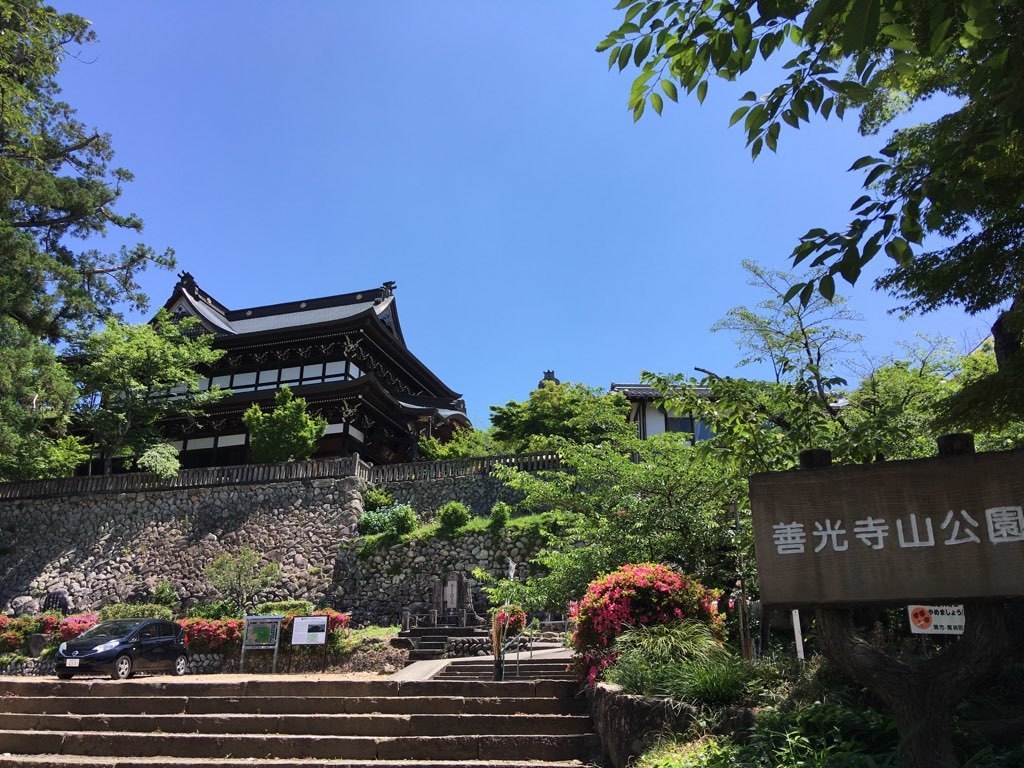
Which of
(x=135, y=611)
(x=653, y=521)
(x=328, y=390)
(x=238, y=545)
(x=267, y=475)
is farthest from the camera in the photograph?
(x=328, y=390)

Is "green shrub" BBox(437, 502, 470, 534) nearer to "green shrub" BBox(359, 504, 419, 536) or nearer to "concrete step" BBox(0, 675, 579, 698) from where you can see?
"green shrub" BBox(359, 504, 419, 536)

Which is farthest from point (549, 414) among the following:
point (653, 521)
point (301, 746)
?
point (301, 746)

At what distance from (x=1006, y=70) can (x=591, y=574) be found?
8013mm

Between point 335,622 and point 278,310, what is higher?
point 278,310

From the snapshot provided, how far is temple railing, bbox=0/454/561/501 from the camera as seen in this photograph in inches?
1017

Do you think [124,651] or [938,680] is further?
[124,651]

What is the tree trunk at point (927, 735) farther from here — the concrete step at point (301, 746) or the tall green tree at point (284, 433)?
the tall green tree at point (284, 433)

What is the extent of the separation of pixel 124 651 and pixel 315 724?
7303mm

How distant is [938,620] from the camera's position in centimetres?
718

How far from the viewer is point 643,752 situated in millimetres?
6203

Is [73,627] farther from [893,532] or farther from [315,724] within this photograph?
[893,532]

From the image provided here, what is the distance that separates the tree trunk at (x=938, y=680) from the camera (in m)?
4.41

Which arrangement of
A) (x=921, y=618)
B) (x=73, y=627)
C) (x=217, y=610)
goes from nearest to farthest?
1. (x=921, y=618)
2. (x=73, y=627)
3. (x=217, y=610)

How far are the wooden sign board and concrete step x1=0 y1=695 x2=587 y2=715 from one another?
16.3 feet
